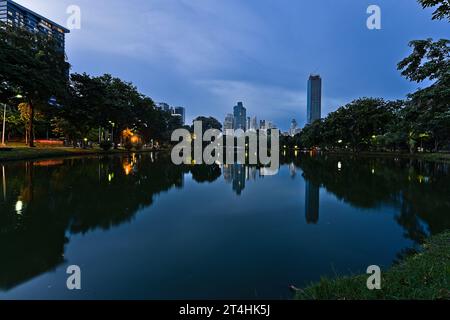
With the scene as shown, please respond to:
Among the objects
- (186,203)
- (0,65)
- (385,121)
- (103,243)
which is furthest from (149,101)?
(103,243)

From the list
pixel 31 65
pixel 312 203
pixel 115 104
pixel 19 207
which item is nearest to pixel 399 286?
pixel 312 203

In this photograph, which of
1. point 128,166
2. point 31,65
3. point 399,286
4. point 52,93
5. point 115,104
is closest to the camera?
point 399,286

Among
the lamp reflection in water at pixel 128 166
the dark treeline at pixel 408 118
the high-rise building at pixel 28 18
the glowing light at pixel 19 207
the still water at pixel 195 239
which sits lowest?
the still water at pixel 195 239

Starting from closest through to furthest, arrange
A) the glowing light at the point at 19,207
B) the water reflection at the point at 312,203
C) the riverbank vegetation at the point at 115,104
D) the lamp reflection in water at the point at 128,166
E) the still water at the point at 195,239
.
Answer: the still water at the point at 195,239 < the glowing light at the point at 19,207 < the water reflection at the point at 312,203 < the riverbank vegetation at the point at 115,104 < the lamp reflection in water at the point at 128,166

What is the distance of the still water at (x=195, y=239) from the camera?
412 cm

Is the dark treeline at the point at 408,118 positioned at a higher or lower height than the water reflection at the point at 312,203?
higher

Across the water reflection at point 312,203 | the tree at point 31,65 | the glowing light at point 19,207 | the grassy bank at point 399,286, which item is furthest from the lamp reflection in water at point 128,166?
the grassy bank at point 399,286

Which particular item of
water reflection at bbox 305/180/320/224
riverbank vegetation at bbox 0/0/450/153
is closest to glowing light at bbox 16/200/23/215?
water reflection at bbox 305/180/320/224

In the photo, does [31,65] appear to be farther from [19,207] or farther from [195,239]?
[195,239]

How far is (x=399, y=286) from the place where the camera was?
141 inches

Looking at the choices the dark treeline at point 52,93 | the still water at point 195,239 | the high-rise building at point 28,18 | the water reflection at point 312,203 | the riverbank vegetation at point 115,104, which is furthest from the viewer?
the high-rise building at point 28,18

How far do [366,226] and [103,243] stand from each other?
613 centimetres

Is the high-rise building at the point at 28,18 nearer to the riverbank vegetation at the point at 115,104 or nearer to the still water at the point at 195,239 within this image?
the riverbank vegetation at the point at 115,104

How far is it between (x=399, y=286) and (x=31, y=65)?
Answer: 103 feet
